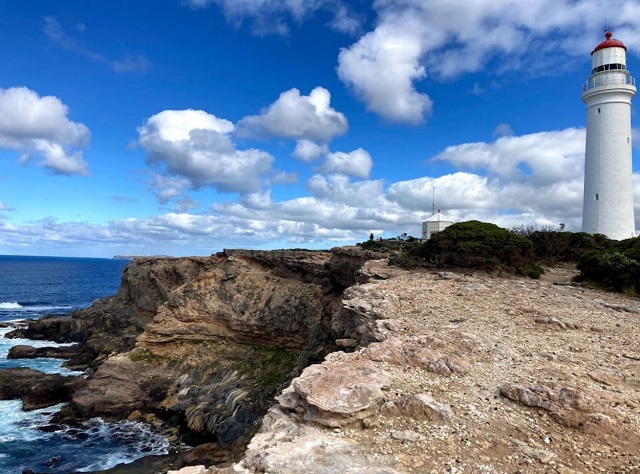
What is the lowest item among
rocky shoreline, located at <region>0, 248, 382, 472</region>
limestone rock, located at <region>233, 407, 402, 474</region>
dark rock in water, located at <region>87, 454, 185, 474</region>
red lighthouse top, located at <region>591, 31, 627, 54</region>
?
dark rock in water, located at <region>87, 454, 185, 474</region>

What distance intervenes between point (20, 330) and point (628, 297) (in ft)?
178

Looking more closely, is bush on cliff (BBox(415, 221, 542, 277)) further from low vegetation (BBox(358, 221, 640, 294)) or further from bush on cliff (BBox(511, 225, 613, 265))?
bush on cliff (BBox(511, 225, 613, 265))

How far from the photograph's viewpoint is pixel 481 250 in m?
20.2

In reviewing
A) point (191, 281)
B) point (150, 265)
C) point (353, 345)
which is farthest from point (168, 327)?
point (353, 345)

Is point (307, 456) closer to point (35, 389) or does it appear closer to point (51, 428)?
point (51, 428)

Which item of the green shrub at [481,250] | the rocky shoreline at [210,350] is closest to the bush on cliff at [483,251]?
the green shrub at [481,250]

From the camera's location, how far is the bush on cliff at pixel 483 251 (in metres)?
19.9

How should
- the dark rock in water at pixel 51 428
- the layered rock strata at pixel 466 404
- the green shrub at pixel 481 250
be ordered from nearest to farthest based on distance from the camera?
the layered rock strata at pixel 466 404
the green shrub at pixel 481 250
the dark rock in water at pixel 51 428

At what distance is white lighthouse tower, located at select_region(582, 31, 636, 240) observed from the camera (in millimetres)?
28500

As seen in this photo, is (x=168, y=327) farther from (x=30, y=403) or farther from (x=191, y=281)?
(x=30, y=403)

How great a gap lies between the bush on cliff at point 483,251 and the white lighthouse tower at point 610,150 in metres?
12.2

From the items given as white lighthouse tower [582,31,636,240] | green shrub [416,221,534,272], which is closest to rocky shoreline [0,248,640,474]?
green shrub [416,221,534,272]

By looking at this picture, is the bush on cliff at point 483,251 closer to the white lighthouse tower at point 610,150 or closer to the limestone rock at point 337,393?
the white lighthouse tower at point 610,150

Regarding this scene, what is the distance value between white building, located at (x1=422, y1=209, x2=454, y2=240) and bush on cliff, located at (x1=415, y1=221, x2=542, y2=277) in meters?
14.9
